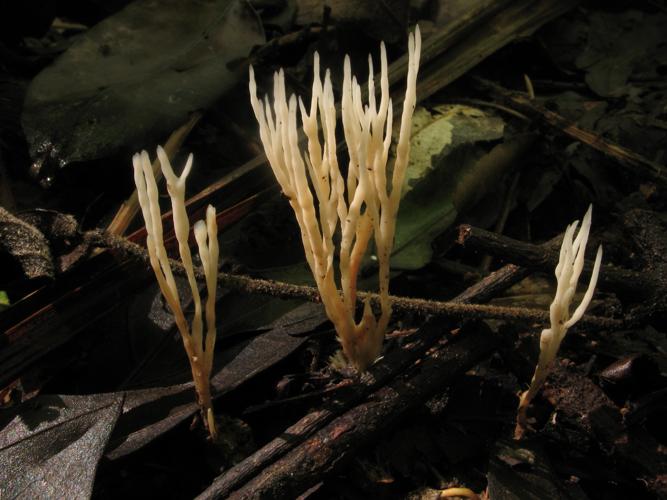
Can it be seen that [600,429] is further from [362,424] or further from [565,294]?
[362,424]

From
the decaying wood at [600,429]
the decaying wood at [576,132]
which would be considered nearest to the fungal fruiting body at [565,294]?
the decaying wood at [600,429]

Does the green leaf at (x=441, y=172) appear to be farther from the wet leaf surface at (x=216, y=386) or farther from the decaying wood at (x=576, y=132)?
the wet leaf surface at (x=216, y=386)

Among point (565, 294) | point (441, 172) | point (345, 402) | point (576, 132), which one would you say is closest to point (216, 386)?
point (345, 402)

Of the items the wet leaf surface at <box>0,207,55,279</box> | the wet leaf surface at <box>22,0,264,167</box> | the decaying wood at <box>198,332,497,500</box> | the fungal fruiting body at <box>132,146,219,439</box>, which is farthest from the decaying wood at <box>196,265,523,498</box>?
the wet leaf surface at <box>22,0,264,167</box>

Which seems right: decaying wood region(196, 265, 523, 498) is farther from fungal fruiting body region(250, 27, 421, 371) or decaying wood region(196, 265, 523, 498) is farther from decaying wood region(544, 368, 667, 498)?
decaying wood region(544, 368, 667, 498)

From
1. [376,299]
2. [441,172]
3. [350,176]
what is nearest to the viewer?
[350,176]

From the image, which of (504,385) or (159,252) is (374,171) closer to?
(159,252)
